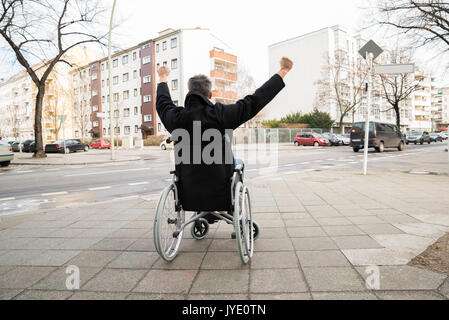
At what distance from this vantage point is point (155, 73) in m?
48.6

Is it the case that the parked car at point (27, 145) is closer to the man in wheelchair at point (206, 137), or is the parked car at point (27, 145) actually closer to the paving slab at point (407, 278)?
the man in wheelchair at point (206, 137)

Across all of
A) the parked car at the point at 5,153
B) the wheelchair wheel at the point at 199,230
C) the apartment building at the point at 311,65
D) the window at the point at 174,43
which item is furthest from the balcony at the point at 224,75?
the wheelchair wheel at the point at 199,230

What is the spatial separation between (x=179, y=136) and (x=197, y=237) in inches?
55.7

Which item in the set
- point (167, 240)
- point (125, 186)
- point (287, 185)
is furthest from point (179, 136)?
point (125, 186)

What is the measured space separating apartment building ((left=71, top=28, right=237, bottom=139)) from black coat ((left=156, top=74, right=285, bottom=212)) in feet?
126

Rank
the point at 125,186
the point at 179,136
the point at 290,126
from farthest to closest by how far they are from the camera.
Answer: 1. the point at 290,126
2. the point at 125,186
3. the point at 179,136

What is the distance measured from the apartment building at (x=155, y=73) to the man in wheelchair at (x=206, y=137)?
126ft

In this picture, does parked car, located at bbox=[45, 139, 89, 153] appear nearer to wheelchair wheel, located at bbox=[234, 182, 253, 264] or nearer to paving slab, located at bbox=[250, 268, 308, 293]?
wheelchair wheel, located at bbox=[234, 182, 253, 264]

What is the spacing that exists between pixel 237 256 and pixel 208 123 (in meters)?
1.36

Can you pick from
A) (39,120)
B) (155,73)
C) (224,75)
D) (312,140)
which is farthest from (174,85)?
(39,120)

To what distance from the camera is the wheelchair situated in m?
2.60

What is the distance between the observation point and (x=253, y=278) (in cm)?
246

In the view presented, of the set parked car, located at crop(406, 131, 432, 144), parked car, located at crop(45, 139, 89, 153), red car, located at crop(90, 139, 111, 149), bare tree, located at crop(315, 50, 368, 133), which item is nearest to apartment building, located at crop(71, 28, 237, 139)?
red car, located at crop(90, 139, 111, 149)
